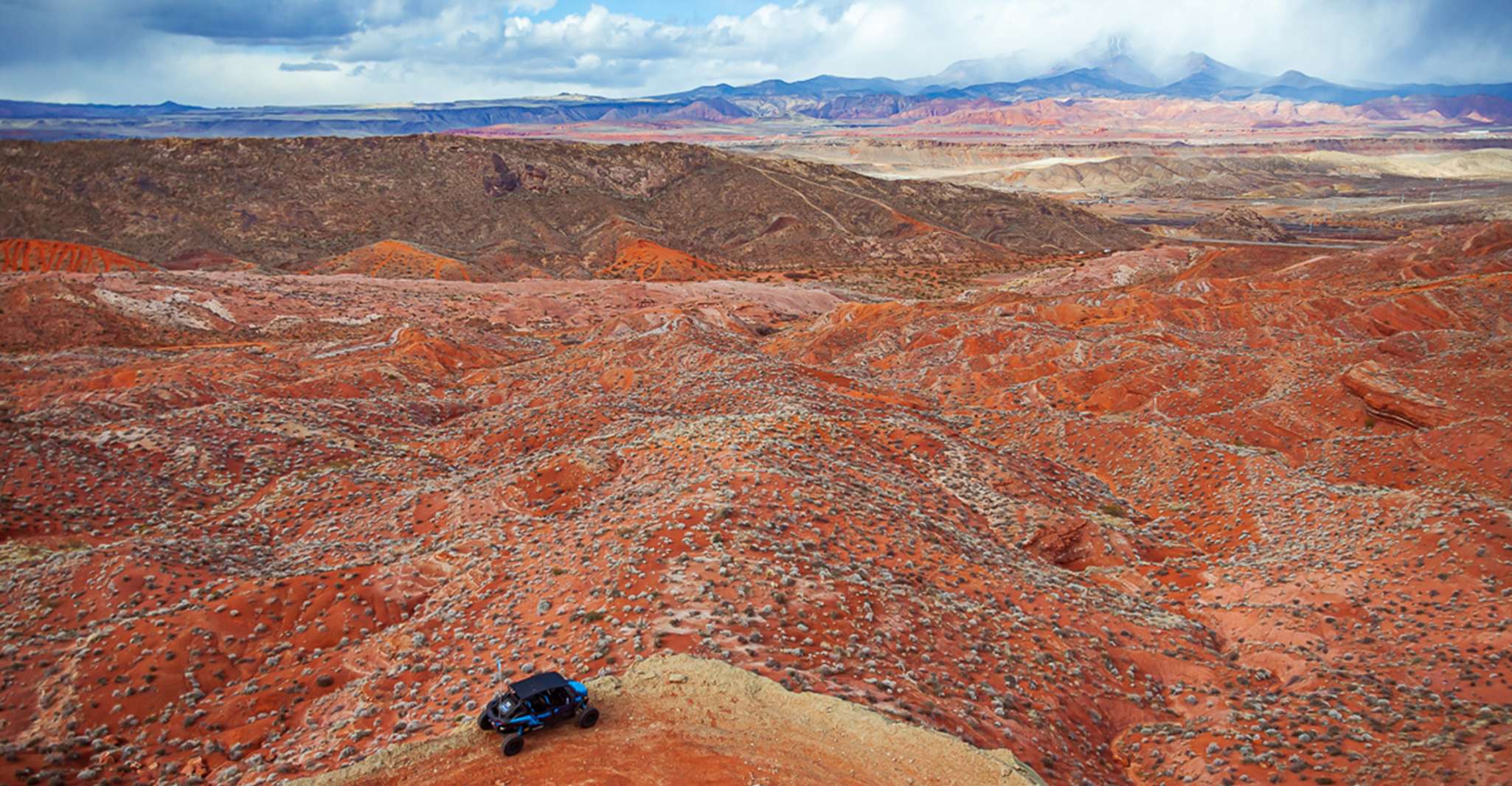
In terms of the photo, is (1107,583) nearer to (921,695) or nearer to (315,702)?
(921,695)

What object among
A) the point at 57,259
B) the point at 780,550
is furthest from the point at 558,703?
the point at 57,259

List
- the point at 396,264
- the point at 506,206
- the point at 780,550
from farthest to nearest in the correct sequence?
the point at 506,206 → the point at 396,264 → the point at 780,550

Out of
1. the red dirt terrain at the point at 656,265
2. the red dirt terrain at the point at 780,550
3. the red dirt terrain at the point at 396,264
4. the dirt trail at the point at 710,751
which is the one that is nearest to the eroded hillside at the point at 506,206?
the red dirt terrain at the point at 396,264

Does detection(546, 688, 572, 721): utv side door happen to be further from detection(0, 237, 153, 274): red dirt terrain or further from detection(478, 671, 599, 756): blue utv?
detection(0, 237, 153, 274): red dirt terrain

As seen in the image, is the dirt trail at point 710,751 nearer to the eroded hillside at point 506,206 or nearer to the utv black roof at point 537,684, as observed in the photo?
the utv black roof at point 537,684

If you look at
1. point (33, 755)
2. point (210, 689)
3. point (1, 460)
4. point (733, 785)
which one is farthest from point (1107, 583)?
point (1, 460)

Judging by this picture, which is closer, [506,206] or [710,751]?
[710,751]

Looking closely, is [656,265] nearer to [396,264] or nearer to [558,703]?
[396,264]
